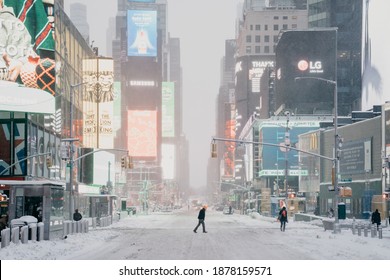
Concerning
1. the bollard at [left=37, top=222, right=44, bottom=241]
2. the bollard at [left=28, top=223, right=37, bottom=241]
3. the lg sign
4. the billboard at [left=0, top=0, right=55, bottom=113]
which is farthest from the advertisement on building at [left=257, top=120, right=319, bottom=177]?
the bollard at [left=28, top=223, right=37, bottom=241]

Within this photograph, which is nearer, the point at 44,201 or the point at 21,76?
the point at 44,201

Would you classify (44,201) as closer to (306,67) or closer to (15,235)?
(15,235)

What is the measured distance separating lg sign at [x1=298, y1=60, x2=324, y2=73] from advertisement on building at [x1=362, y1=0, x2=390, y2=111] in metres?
63.5

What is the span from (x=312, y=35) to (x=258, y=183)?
3514cm

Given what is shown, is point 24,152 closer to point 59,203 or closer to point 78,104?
point 78,104

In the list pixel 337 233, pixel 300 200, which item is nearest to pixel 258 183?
pixel 300 200

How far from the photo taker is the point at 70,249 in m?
31.5

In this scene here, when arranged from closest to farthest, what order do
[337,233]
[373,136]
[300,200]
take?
[337,233]
[373,136]
[300,200]

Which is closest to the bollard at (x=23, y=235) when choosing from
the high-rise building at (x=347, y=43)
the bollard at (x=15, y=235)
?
the bollard at (x=15, y=235)

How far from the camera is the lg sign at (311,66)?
15475 centimetres

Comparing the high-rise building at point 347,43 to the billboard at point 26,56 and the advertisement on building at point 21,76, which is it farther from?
the advertisement on building at point 21,76

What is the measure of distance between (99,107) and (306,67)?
69.0m

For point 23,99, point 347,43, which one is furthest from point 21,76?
point 347,43

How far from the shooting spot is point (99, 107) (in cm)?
9856
